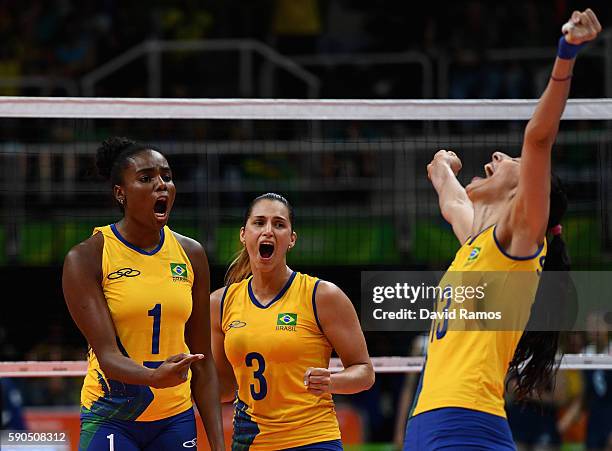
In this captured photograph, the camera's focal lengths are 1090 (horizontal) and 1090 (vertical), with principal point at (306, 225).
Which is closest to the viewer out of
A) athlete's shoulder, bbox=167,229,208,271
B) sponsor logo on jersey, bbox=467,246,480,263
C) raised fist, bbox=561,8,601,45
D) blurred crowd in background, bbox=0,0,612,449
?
raised fist, bbox=561,8,601,45

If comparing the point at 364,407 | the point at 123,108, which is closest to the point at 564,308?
the point at 123,108

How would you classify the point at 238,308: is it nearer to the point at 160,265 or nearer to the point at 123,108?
the point at 160,265

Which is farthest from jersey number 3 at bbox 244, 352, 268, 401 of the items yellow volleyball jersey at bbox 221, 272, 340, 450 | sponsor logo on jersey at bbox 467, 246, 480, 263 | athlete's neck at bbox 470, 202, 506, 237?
sponsor logo on jersey at bbox 467, 246, 480, 263

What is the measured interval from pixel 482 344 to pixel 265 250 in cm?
165

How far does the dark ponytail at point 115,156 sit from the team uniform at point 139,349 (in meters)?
0.29

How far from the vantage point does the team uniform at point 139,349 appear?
512 cm

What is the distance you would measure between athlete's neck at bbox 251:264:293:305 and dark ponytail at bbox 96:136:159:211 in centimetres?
84

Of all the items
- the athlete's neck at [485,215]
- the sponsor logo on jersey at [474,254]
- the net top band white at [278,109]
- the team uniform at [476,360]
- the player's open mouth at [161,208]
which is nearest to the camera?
the team uniform at [476,360]

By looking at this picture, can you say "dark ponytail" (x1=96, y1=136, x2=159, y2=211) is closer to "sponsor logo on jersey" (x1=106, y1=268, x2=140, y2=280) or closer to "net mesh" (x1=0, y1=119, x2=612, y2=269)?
"sponsor logo on jersey" (x1=106, y1=268, x2=140, y2=280)

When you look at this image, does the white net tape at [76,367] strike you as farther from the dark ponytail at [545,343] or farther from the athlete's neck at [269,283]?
the dark ponytail at [545,343]

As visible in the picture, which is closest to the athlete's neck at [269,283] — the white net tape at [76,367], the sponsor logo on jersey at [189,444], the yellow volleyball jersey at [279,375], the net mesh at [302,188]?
the yellow volleyball jersey at [279,375]

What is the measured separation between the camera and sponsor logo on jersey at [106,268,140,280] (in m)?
5.15

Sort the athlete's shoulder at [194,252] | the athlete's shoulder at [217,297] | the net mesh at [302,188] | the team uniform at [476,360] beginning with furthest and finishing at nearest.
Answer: the net mesh at [302,188], the athlete's shoulder at [217,297], the athlete's shoulder at [194,252], the team uniform at [476,360]

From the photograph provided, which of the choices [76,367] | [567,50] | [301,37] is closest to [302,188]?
[76,367]
